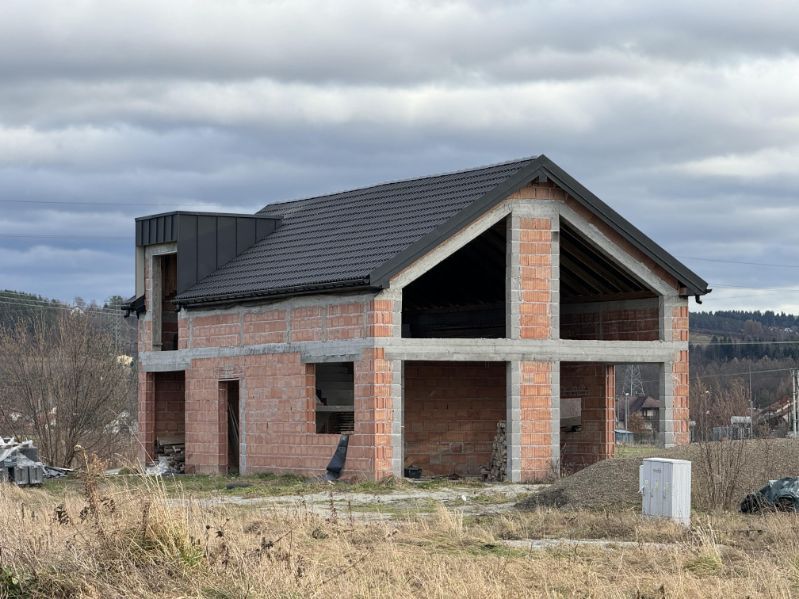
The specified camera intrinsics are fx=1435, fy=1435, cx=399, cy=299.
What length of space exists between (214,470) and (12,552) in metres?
19.5

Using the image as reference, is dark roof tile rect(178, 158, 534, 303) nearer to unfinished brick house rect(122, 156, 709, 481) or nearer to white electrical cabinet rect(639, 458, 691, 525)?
unfinished brick house rect(122, 156, 709, 481)

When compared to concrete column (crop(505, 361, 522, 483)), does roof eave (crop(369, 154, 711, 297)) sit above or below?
above

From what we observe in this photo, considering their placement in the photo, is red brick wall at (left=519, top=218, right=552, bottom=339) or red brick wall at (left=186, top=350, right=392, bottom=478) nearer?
red brick wall at (left=186, top=350, right=392, bottom=478)

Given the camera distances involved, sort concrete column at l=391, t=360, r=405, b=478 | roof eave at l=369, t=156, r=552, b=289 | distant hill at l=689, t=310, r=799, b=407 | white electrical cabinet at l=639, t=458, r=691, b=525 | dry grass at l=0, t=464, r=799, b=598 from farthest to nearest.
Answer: distant hill at l=689, t=310, r=799, b=407 < concrete column at l=391, t=360, r=405, b=478 < roof eave at l=369, t=156, r=552, b=289 < white electrical cabinet at l=639, t=458, r=691, b=525 < dry grass at l=0, t=464, r=799, b=598

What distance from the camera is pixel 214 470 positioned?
33.9 metres

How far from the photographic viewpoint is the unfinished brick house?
29.6 metres

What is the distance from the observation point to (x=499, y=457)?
32.5 meters

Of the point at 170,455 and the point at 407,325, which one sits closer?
the point at 170,455

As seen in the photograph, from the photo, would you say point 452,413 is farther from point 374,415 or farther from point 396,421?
point 374,415

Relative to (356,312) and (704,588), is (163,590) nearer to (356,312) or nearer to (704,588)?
(704,588)

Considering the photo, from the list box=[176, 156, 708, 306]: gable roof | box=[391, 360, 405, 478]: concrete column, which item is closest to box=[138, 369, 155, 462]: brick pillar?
box=[176, 156, 708, 306]: gable roof

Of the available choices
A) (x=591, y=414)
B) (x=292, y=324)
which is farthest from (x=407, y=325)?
(x=292, y=324)

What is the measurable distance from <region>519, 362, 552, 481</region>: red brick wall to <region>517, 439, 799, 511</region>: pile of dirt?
17.4 feet

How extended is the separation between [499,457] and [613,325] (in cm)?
445
